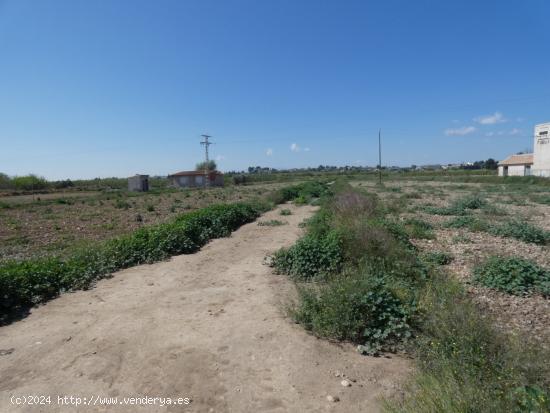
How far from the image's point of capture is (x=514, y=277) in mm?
5738

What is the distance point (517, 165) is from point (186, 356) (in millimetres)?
67998

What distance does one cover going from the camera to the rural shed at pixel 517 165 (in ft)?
178

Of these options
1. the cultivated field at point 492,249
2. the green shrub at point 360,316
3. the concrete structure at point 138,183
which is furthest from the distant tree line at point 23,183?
the green shrub at point 360,316

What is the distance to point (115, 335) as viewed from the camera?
183 inches

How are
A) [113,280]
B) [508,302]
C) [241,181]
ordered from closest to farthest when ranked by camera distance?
[508,302], [113,280], [241,181]

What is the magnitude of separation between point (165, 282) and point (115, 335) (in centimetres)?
242

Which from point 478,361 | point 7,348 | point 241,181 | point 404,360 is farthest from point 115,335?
point 241,181

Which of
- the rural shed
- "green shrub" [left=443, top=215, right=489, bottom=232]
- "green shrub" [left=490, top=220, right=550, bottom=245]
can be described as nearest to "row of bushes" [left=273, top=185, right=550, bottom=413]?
"green shrub" [left=490, top=220, right=550, bottom=245]

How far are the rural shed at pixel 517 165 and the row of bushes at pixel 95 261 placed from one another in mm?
59153

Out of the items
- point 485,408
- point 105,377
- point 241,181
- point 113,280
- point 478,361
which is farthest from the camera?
point 241,181

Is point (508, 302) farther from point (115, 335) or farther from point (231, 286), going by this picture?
point (115, 335)

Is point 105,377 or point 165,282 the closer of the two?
point 105,377

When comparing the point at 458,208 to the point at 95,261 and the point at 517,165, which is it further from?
the point at 517,165

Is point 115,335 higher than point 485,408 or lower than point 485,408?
lower
